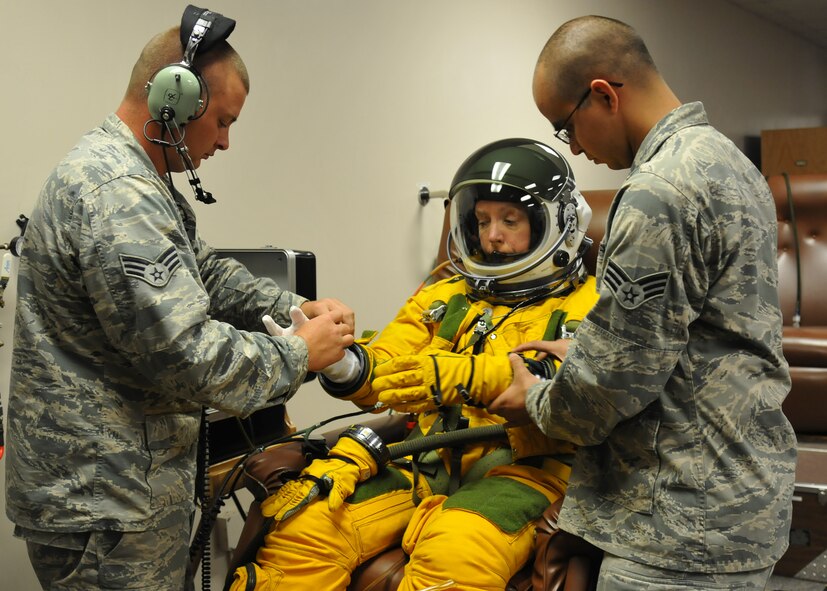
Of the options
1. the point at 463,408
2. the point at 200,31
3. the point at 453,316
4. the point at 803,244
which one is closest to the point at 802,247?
the point at 803,244

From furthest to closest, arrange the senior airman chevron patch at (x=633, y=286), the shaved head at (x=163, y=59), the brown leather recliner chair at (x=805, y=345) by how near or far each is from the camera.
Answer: the brown leather recliner chair at (x=805, y=345) < the shaved head at (x=163, y=59) < the senior airman chevron patch at (x=633, y=286)

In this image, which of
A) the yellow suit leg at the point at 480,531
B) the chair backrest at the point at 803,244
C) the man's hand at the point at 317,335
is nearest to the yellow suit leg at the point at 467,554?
the yellow suit leg at the point at 480,531

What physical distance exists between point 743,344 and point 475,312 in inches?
31.9

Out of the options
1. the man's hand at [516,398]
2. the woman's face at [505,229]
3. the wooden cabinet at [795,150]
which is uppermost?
the wooden cabinet at [795,150]

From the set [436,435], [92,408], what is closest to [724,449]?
[436,435]

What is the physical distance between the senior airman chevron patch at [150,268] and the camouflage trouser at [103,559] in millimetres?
402

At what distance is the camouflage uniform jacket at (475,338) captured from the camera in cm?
160

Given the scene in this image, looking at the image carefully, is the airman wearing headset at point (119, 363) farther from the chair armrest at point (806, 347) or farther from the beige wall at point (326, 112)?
the chair armrest at point (806, 347)

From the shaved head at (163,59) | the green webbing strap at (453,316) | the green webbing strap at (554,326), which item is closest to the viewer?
the shaved head at (163,59)

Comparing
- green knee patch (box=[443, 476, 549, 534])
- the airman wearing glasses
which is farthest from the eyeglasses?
green knee patch (box=[443, 476, 549, 534])

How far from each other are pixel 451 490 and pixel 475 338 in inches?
13.7

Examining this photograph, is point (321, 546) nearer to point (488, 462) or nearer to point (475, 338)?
point (488, 462)

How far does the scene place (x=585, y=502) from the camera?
1.25 m

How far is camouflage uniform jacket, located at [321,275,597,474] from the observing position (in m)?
1.60
